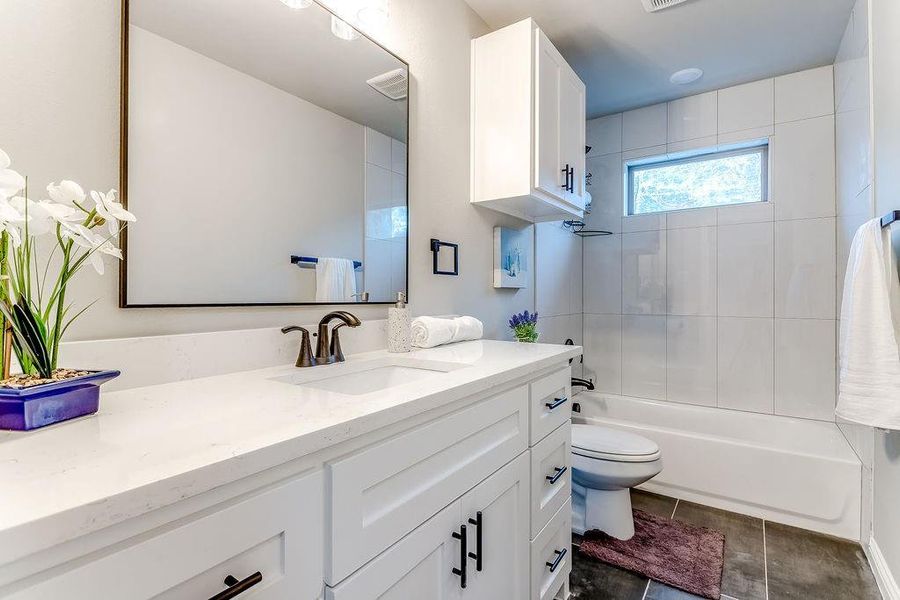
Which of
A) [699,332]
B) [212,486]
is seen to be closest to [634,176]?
[699,332]

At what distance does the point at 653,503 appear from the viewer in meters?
2.37

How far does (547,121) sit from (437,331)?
1.06m

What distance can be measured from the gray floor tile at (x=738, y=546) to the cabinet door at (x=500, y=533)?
3.33 feet

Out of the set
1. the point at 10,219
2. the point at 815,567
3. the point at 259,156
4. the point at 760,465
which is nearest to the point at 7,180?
the point at 10,219

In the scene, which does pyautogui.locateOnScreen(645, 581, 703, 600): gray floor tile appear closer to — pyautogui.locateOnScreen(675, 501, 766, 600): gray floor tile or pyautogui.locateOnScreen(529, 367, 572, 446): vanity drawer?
pyautogui.locateOnScreen(675, 501, 766, 600): gray floor tile

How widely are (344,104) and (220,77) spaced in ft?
1.35

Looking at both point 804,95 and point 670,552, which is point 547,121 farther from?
point 670,552

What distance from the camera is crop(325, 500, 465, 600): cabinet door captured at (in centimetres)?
72

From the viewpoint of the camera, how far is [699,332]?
2869 millimetres

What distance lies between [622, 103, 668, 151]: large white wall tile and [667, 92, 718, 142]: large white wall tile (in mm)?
49

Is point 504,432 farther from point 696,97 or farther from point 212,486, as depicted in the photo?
point 696,97

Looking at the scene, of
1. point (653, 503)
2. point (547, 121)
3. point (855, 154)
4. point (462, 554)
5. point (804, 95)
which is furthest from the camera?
point (804, 95)

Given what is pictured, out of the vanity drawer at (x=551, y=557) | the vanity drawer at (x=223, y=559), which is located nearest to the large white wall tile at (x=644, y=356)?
the vanity drawer at (x=551, y=557)

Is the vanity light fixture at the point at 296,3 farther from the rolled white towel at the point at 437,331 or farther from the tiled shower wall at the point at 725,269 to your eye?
the tiled shower wall at the point at 725,269
